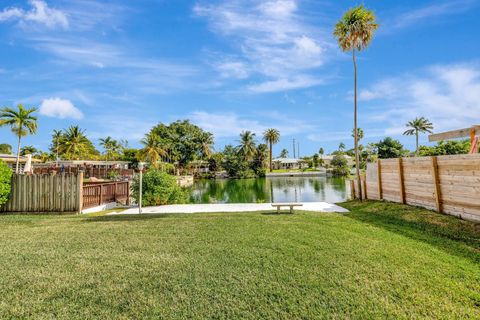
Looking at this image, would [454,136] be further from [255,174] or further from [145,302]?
[255,174]

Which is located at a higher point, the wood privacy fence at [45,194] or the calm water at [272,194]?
the wood privacy fence at [45,194]

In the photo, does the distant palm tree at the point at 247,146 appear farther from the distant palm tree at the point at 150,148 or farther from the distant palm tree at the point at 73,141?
the distant palm tree at the point at 73,141

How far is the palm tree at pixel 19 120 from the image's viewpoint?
78.8ft

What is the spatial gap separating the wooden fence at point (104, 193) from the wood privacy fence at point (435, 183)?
11635mm

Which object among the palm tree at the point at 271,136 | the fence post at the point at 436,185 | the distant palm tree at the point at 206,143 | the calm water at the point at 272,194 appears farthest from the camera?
the palm tree at the point at 271,136

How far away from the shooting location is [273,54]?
1436 cm

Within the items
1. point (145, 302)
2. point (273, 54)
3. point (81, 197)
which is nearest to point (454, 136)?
point (145, 302)

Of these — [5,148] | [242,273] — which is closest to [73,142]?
[5,148]

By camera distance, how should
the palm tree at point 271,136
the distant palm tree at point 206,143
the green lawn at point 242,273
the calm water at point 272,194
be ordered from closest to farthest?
the green lawn at point 242,273, the calm water at point 272,194, the distant palm tree at point 206,143, the palm tree at point 271,136

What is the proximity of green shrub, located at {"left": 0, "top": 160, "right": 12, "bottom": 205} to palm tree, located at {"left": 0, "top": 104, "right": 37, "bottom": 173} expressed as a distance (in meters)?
19.0

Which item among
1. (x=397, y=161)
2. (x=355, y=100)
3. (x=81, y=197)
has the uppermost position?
(x=355, y=100)

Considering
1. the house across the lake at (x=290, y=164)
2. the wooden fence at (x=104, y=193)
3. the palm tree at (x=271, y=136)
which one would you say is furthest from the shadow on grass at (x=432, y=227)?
the house across the lake at (x=290, y=164)

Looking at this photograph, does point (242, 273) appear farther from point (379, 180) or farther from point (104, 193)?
point (104, 193)

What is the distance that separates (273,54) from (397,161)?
873 cm
